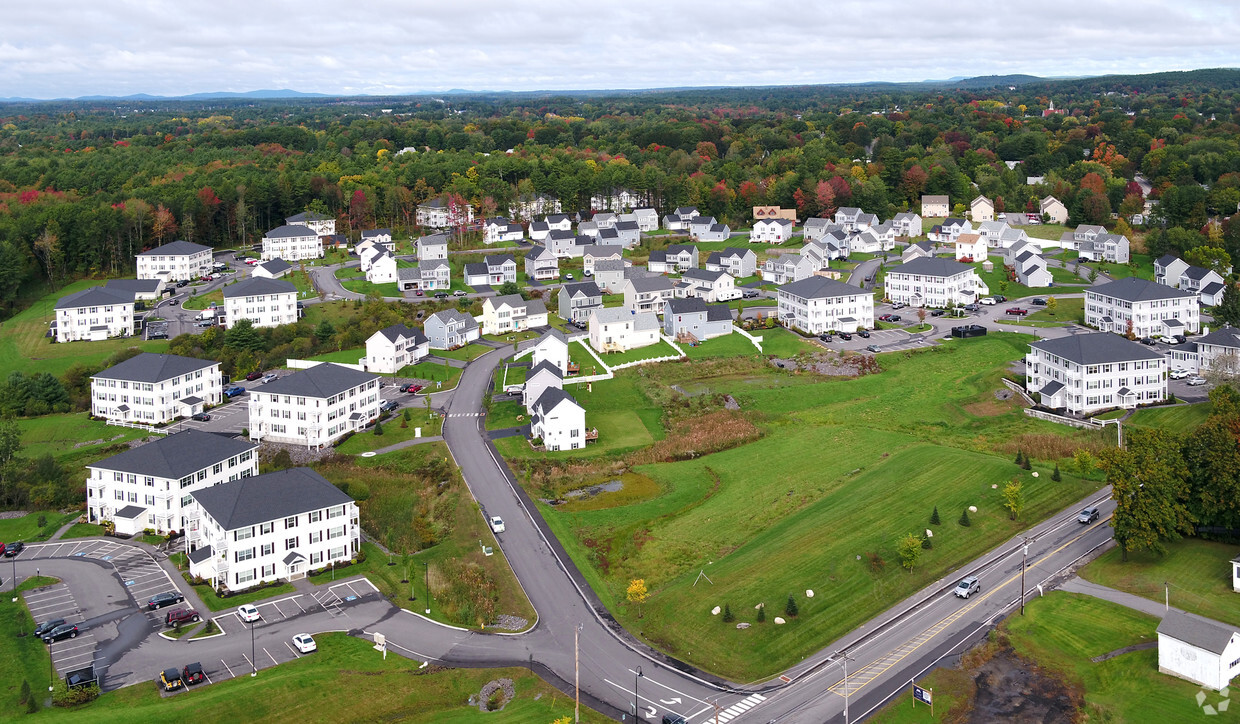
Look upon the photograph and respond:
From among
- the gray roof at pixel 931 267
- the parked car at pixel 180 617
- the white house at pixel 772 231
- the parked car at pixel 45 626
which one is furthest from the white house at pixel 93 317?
the gray roof at pixel 931 267

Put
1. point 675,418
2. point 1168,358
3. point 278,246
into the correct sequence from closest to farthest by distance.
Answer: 1. point 675,418
2. point 1168,358
3. point 278,246

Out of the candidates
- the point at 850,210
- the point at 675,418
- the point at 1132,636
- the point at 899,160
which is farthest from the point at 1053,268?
the point at 1132,636

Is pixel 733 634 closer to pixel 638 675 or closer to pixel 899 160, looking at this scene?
pixel 638 675

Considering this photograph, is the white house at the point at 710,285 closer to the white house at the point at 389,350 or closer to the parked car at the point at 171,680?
the white house at the point at 389,350

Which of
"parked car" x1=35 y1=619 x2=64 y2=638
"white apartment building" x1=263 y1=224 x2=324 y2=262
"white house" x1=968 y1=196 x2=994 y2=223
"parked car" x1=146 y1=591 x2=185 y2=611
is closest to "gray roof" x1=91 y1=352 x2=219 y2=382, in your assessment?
"parked car" x1=146 y1=591 x2=185 y2=611

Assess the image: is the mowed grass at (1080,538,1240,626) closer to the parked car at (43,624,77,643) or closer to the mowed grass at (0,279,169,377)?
the parked car at (43,624,77,643)

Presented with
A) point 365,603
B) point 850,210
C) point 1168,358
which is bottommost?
point 365,603

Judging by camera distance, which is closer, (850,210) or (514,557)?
(514,557)
